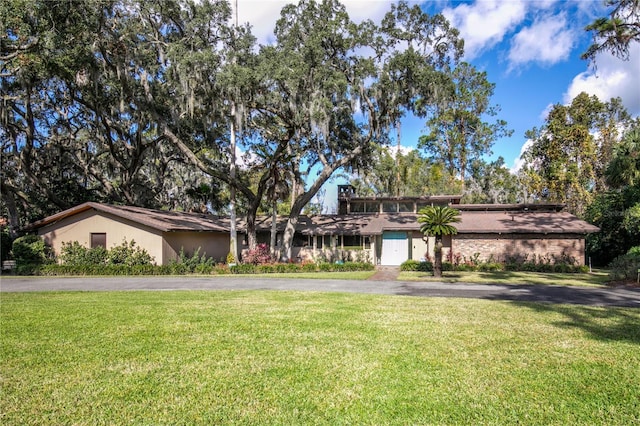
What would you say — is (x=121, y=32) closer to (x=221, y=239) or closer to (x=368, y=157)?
(x=221, y=239)

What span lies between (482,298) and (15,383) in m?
10.2

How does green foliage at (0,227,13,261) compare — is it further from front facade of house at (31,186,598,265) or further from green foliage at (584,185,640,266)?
green foliage at (584,185,640,266)

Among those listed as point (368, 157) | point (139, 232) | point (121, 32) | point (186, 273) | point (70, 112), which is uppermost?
point (121, 32)

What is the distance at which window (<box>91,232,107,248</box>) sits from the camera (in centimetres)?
2287

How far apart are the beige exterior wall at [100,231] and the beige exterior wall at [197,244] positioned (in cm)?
71

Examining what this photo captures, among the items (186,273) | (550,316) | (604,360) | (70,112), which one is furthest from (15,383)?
(70,112)

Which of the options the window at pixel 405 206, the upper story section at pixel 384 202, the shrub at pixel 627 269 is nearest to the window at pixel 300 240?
the upper story section at pixel 384 202

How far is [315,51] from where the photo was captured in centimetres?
2075

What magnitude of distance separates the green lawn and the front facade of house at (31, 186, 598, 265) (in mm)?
14821

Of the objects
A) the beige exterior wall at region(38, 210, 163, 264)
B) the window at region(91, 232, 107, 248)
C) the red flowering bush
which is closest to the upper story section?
the red flowering bush

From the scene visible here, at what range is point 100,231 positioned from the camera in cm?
2284

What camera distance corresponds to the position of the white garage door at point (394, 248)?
26688mm

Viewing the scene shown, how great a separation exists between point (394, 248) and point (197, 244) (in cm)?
1269

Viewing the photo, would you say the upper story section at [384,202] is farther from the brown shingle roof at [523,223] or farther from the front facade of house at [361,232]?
the brown shingle roof at [523,223]
